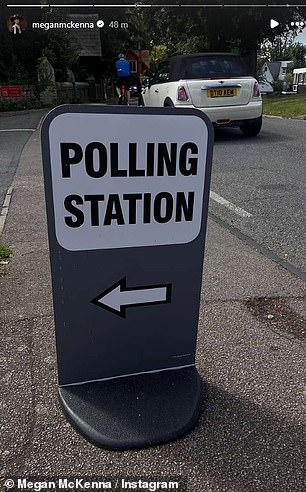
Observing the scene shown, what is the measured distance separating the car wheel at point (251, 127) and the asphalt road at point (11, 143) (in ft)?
16.4

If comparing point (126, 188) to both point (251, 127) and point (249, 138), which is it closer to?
point (251, 127)

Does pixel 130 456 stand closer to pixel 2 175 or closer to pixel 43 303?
pixel 43 303

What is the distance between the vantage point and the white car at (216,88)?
8.62m

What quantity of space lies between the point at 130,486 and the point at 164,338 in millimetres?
711

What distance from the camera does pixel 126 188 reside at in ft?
6.15

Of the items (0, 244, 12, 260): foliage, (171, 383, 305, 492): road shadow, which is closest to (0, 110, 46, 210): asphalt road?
(0, 244, 12, 260): foliage

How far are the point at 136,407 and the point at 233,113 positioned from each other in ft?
25.8

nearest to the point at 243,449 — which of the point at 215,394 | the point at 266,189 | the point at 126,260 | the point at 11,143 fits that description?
the point at 215,394

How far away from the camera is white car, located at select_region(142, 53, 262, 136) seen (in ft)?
28.3

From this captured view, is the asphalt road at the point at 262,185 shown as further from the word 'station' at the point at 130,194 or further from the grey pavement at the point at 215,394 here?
the word 'station' at the point at 130,194

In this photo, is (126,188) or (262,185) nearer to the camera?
(126,188)

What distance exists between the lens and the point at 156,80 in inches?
405
